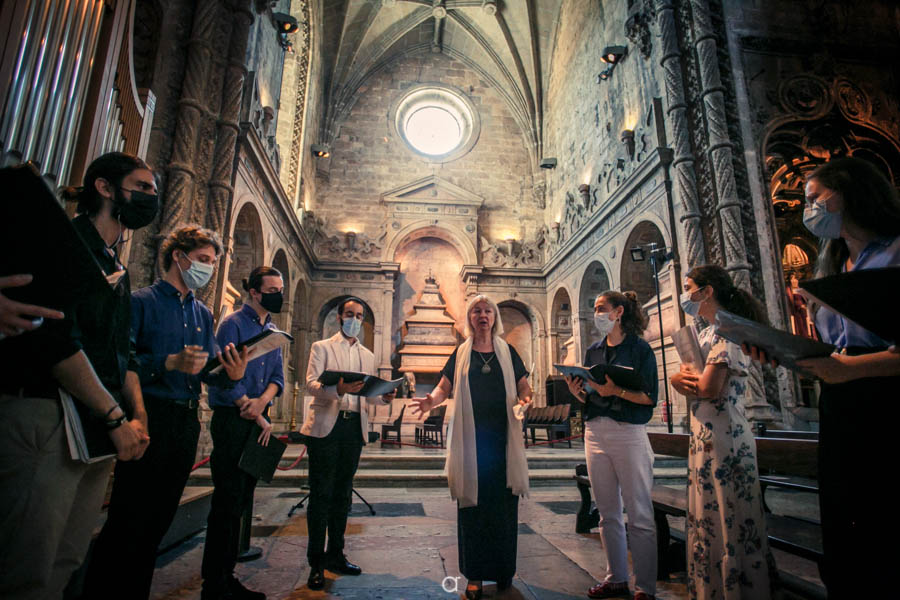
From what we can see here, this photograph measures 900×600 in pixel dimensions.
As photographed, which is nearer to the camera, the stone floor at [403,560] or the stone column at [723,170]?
the stone floor at [403,560]

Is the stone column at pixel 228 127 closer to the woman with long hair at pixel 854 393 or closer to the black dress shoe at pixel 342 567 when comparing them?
the black dress shoe at pixel 342 567

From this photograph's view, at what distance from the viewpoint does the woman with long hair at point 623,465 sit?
2.35 metres

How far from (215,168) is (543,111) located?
1300 centimetres

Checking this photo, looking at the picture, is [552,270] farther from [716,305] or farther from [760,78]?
[716,305]

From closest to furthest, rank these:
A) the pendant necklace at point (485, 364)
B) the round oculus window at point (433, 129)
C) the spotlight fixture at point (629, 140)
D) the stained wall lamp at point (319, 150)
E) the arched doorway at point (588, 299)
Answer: the pendant necklace at point (485, 364) < the spotlight fixture at point (629, 140) < the arched doorway at point (588, 299) < the stained wall lamp at point (319, 150) < the round oculus window at point (433, 129)

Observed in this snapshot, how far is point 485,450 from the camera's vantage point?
8.39ft

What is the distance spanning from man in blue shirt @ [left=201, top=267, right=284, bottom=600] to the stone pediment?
13269 mm

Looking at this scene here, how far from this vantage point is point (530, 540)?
3.45 m

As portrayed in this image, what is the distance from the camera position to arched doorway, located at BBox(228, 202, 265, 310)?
31.3 feet

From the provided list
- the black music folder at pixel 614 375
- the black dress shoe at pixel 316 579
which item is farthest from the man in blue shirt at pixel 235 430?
the black music folder at pixel 614 375

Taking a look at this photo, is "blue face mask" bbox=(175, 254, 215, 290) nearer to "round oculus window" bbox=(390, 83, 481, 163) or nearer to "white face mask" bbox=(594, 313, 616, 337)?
"white face mask" bbox=(594, 313, 616, 337)

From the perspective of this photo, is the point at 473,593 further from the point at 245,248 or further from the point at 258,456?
the point at 245,248

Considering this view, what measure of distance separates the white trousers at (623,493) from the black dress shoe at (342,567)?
142cm

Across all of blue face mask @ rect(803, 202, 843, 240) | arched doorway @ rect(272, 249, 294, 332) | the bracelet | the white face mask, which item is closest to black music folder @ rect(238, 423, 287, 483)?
the bracelet
